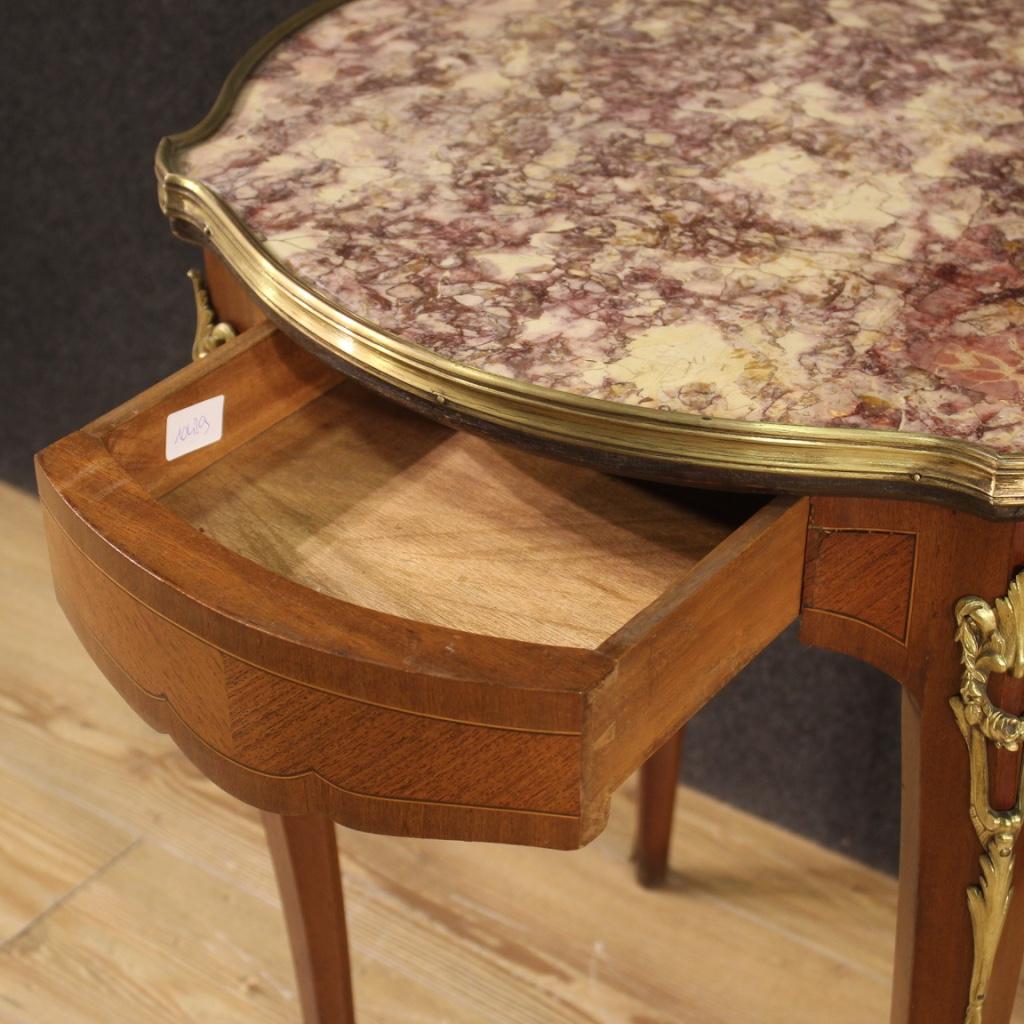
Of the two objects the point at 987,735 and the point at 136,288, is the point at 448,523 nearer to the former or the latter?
the point at 987,735

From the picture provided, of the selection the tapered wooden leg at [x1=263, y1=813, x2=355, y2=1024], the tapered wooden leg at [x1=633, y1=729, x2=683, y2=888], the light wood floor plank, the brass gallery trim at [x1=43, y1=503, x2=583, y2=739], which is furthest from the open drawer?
the light wood floor plank

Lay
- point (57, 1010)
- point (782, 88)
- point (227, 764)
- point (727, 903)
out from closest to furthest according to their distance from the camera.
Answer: point (227, 764) < point (782, 88) < point (57, 1010) < point (727, 903)

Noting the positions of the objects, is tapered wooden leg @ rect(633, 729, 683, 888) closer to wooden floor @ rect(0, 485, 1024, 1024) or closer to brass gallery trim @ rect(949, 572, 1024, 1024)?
wooden floor @ rect(0, 485, 1024, 1024)

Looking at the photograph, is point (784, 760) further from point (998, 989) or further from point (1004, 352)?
point (1004, 352)

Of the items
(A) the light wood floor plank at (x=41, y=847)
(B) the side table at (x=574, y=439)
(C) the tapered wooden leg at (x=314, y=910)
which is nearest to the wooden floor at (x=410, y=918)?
(A) the light wood floor plank at (x=41, y=847)

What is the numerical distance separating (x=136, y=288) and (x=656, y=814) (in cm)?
66

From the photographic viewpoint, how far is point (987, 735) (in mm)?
667

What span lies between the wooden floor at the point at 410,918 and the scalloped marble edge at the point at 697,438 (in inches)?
23.0

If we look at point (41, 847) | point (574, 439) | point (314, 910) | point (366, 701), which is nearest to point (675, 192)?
point (574, 439)

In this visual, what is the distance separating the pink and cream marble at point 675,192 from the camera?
646mm

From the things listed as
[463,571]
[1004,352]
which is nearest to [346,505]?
[463,571]

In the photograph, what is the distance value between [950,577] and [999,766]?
0.09m

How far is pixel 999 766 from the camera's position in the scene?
0.68 m

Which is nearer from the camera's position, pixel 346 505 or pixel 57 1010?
pixel 346 505
